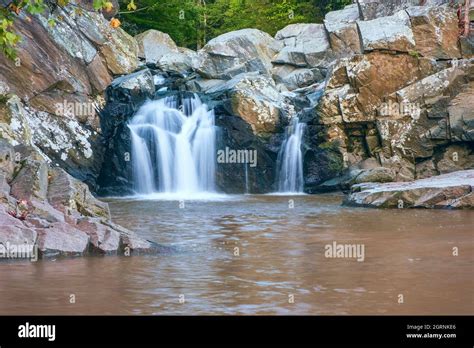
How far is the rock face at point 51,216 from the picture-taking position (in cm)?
1384

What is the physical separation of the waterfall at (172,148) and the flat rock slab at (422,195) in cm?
794

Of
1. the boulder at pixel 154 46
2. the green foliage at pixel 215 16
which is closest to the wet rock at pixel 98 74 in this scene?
the boulder at pixel 154 46

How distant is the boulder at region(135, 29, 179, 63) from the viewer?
129ft

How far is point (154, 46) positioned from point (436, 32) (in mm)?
13548

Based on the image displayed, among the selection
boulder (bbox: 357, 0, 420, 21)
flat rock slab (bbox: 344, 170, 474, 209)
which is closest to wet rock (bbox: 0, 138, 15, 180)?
flat rock slab (bbox: 344, 170, 474, 209)

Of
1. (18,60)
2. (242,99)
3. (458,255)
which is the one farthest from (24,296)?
(242,99)

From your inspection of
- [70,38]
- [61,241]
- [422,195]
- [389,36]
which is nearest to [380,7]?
[389,36]

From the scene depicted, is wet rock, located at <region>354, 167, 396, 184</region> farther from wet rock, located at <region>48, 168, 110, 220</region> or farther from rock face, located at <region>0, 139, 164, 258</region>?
rock face, located at <region>0, 139, 164, 258</region>

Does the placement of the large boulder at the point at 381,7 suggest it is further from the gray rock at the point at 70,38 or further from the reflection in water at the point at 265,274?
the reflection in water at the point at 265,274

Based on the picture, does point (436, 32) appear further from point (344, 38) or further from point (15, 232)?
point (15, 232)

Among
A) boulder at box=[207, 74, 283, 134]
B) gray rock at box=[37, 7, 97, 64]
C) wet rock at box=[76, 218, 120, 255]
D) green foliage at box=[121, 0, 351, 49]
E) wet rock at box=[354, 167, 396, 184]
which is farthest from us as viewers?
green foliage at box=[121, 0, 351, 49]

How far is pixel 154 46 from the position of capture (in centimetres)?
4019

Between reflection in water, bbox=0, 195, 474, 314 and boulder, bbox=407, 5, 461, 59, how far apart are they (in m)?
13.7

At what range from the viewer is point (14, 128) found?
82.1 ft
